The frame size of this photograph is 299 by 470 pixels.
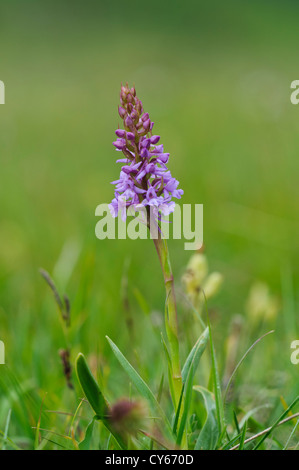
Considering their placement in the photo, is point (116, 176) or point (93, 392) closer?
point (93, 392)

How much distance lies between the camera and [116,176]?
20.6 feet

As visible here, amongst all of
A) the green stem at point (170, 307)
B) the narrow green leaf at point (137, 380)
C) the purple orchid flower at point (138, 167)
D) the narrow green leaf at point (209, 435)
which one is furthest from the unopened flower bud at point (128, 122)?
the narrow green leaf at point (209, 435)

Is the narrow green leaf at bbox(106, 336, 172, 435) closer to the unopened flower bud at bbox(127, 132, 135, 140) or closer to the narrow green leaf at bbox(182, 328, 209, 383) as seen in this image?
the narrow green leaf at bbox(182, 328, 209, 383)

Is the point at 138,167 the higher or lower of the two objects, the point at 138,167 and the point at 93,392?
the higher

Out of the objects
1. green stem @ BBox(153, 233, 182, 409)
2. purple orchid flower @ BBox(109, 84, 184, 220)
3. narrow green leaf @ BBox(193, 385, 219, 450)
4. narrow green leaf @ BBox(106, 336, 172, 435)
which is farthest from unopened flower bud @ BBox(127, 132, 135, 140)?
narrow green leaf @ BBox(193, 385, 219, 450)

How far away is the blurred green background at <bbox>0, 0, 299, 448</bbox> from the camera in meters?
2.86

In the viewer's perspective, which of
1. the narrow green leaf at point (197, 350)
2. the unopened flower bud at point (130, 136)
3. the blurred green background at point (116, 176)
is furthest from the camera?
the blurred green background at point (116, 176)

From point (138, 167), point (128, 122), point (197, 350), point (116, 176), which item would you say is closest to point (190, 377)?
point (197, 350)

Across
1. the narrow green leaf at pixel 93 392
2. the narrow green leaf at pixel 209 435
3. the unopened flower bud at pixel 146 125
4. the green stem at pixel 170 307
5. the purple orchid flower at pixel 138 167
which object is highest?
the unopened flower bud at pixel 146 125

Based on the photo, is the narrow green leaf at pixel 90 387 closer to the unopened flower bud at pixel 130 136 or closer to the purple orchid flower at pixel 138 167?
the purple orchid flower at pixel 138 167

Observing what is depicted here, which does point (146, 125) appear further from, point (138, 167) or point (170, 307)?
point (170, 307)

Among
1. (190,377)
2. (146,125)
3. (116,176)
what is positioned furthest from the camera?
(116,176)

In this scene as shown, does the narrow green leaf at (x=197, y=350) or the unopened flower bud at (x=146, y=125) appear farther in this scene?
the narrow green leaf at (x=197, y=350)

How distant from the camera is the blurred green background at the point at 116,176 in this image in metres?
2.86
